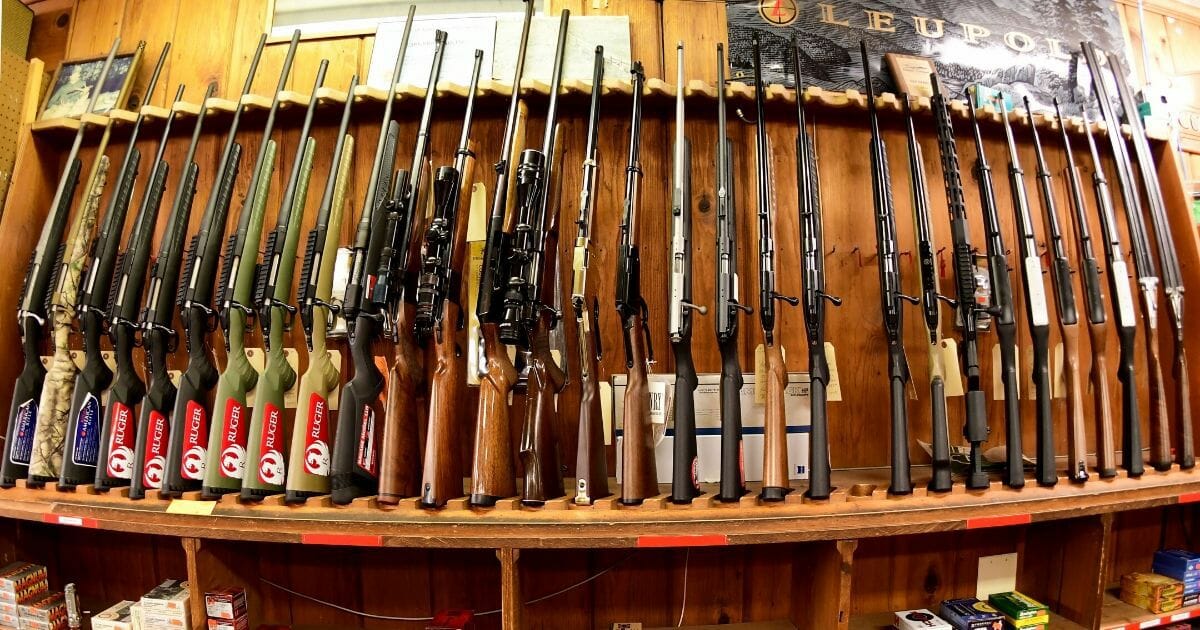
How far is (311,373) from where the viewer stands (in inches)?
71.0

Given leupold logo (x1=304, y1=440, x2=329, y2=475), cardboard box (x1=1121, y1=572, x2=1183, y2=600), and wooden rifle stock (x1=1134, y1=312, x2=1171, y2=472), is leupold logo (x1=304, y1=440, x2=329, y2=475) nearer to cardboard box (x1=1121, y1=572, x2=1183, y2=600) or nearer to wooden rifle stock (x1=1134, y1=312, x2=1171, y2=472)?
wooden rifle stock (x1=1134, y1=312, x2=1171, y2=472)

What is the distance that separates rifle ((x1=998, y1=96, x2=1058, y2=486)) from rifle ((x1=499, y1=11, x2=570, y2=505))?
5.17 ft

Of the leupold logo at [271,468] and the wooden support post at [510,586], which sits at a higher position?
the leupold logo at [271,468]

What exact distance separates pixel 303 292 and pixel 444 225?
58 cm

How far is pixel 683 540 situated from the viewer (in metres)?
1.56

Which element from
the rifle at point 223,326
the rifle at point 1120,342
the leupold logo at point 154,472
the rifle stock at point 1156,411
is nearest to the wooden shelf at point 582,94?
the rifle at point 223,326

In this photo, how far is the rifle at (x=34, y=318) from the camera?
1950mm

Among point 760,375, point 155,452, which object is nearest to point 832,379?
point 760,375

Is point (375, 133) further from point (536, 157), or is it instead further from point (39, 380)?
point (39, 380)

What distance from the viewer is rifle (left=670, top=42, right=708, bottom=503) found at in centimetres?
162

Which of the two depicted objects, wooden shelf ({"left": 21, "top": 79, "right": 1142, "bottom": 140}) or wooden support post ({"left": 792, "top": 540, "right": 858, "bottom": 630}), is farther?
wooden shelf ({"left": 21, "top": 79, "right": 1142, "bottom": 140})

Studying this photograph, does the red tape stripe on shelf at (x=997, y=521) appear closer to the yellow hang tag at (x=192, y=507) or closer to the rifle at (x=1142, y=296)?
the rifle at (x=1142, y=296)

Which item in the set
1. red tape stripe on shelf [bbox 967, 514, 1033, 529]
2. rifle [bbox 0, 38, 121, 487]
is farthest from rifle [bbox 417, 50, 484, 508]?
red tape stripe on shelf [bbox 967, 514, 1033, 529]

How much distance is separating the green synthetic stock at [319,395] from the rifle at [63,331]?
36.0 inches
